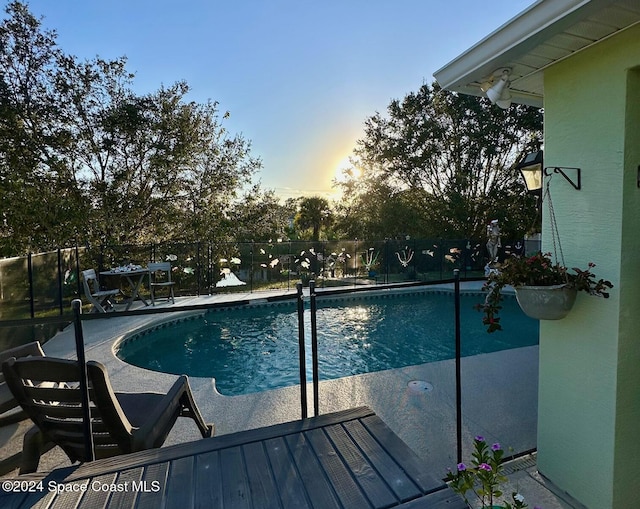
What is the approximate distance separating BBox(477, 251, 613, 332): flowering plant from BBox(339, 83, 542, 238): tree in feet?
44.4

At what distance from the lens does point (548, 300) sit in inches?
73.0

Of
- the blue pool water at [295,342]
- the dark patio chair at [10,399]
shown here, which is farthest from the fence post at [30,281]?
the dark patio chair at [10,399]

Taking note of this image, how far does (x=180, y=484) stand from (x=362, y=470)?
61cm

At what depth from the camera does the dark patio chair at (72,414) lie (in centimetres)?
159

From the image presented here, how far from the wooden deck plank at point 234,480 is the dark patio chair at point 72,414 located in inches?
25.6

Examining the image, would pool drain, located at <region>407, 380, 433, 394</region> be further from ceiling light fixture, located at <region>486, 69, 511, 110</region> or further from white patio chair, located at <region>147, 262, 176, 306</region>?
white patio chair, located at <region>147, 262, 176, 306</region>

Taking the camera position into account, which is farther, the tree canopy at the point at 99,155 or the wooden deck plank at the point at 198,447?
the tree canopy at the point at 99,155

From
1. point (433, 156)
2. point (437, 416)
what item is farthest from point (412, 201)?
point (437, 416)

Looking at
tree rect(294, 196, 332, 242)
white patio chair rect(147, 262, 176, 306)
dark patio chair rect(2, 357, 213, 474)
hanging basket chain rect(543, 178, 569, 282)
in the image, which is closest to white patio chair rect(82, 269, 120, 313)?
white patio chair rect(147, 262, 176, 306)

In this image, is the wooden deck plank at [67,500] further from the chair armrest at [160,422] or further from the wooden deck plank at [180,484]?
the chair armrest at [160,422]

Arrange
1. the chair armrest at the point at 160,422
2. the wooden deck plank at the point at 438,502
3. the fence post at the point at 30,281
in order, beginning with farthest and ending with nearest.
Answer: the fence post at the point at 30,281 < the chair armrest at the point at 160,422 < the wooden deck plank at the point at 438,502

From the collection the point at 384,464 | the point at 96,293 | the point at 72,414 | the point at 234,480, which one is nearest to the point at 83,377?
the point at 72,414

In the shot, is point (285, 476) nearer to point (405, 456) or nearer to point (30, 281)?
point (405, 456)

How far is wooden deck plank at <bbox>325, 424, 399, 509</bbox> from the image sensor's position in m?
1.08
